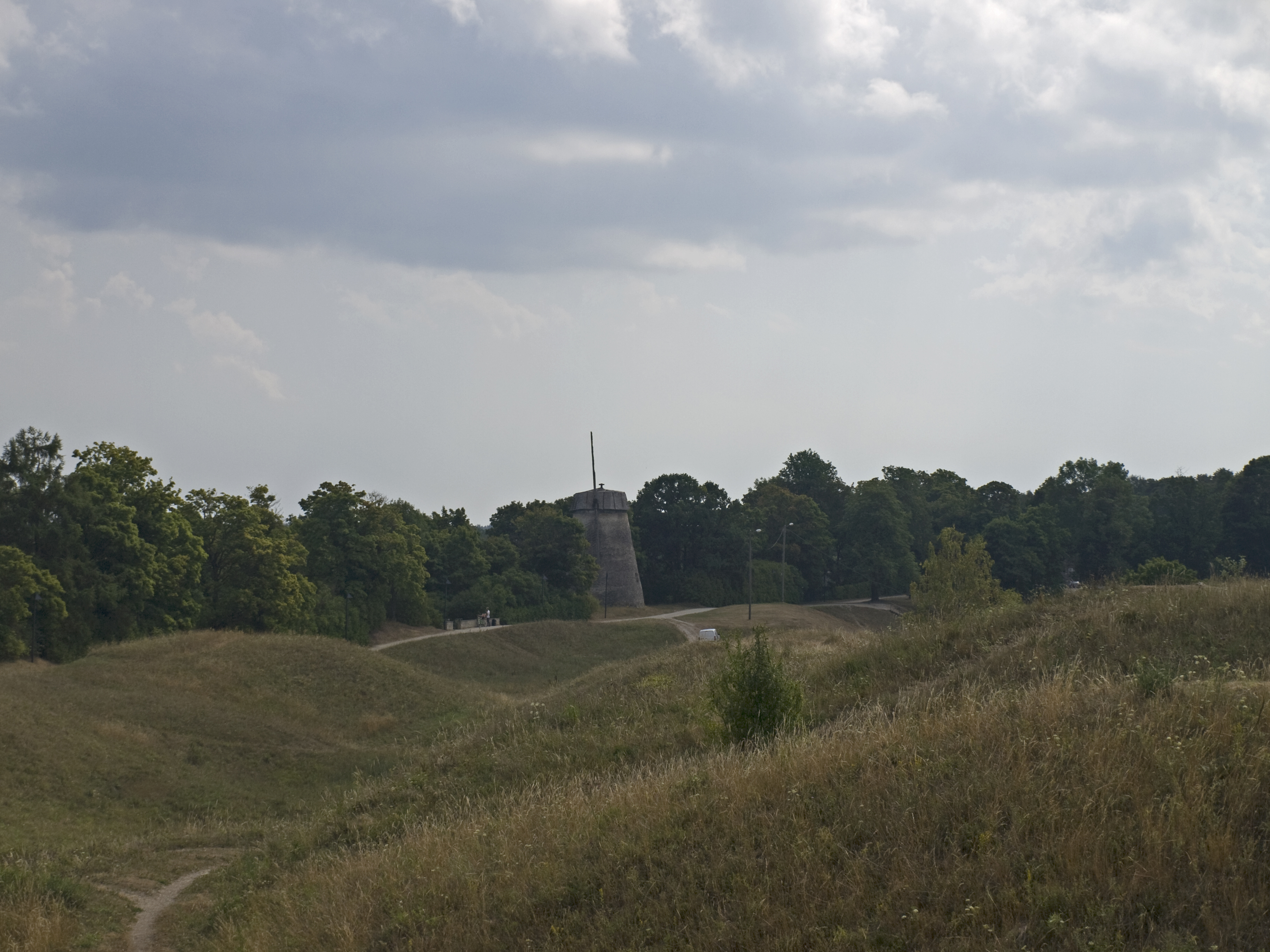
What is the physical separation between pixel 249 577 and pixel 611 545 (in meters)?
34.0

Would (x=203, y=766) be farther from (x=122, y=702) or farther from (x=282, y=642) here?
(x=282, y=642)

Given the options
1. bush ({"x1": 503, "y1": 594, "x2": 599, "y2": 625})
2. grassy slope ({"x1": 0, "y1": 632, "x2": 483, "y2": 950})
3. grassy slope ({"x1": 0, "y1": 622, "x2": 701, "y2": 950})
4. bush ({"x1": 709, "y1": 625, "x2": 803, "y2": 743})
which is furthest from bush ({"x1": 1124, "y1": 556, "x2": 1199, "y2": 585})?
bush ({"x1": 503, "y1": 594, "x2": 599, "y2": 625})

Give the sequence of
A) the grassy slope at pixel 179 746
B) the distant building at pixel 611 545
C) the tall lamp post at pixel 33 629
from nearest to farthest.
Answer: the grassy slope at pixel 179 746
the tall lamp post at pixel 33 629
the distant building at pixel 611 545

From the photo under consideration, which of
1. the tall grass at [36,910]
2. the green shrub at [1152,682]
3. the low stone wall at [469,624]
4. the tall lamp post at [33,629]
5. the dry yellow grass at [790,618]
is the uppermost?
the tall lamp post at [33,629]

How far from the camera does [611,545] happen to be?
78188 mm

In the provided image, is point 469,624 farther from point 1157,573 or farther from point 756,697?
point 756,697

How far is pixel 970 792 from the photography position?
307 inches

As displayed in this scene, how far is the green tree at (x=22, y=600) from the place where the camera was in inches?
1540

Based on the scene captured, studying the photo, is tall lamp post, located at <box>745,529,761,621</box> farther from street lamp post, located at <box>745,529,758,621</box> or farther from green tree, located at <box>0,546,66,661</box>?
green tree, located at <box>0,546,66,661</box>

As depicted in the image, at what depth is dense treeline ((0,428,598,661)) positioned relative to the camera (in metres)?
42.6

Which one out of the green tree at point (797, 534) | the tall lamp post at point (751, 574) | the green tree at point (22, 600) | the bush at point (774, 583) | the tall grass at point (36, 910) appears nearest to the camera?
the tall grass at point (36, 910)

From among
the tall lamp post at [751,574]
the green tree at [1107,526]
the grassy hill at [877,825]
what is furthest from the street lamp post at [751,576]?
the grassy hill at [877,825]

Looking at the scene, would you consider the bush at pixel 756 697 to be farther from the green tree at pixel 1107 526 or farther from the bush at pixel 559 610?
the green tree at pixel 1107 526

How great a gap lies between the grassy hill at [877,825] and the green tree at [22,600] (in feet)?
87.6
